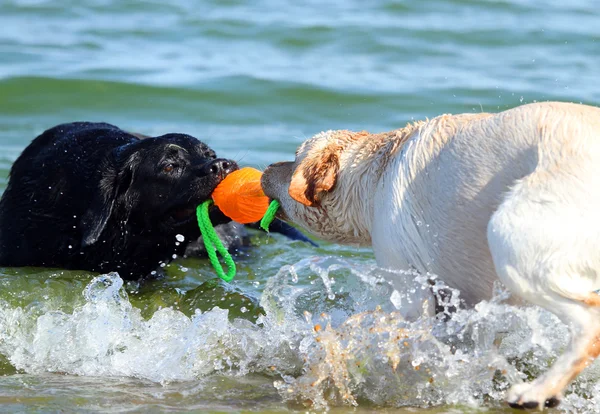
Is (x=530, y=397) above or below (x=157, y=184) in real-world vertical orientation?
below

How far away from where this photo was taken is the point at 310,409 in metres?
4.37

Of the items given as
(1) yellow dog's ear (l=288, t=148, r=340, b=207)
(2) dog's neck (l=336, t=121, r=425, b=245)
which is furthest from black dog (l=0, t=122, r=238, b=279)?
(2) dog's neck (l=336, t=121, r=425, b=245)

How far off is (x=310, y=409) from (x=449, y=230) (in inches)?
43.1

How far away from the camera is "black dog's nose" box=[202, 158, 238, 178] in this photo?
18.7 ft

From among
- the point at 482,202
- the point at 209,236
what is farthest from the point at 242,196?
the point at 482,202

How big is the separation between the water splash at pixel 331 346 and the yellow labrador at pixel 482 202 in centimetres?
21

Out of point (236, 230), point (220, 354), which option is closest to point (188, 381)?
point (220, 354)

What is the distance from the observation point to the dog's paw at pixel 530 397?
12.7 ft

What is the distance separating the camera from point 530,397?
3.88m

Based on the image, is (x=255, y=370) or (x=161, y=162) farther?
(x=161, y=162)

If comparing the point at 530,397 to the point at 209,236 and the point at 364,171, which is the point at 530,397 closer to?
the point at 364,171

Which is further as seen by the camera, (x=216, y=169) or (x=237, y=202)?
(x=216, y=169)

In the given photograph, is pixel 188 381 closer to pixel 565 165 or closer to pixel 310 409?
pixel 310 409

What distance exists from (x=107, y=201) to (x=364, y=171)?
1.95 m
